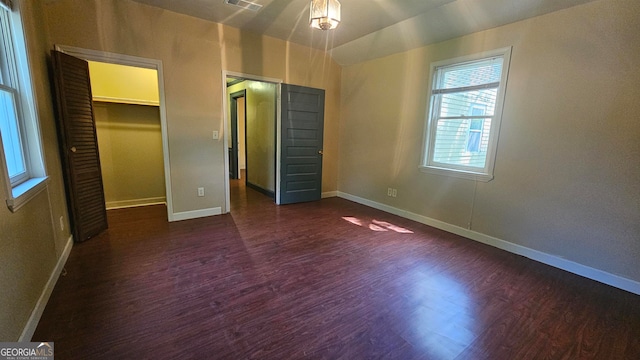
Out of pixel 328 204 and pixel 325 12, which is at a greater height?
pixel 325 12

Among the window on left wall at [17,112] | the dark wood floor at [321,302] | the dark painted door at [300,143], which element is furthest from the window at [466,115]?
the window on left wall at [17,112]

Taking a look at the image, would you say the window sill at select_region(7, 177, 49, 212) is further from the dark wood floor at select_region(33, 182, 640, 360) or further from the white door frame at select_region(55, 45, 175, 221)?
the white door frame at select_region(55, 45, 175, 221)

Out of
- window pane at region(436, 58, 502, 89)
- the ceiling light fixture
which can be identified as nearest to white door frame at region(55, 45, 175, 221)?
the ceiling light fixture

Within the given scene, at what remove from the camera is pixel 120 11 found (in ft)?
9.63

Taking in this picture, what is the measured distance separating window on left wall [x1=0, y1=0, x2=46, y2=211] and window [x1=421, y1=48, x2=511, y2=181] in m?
4.08

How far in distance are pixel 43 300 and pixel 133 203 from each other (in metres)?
2.65

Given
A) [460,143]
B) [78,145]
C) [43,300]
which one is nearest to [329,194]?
[460,143]

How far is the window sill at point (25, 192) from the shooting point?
1.48 meters

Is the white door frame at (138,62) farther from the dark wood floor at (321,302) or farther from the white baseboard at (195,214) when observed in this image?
the dark wood floor at (321,302)

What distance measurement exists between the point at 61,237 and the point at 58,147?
93 centimetres

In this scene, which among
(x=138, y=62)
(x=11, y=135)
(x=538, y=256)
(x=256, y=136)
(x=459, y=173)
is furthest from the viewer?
(x=256, y=136)

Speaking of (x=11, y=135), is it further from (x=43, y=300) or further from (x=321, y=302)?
(x=321, y=302)

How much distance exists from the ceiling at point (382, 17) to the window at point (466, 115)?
0.38 m

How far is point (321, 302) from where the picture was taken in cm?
196
